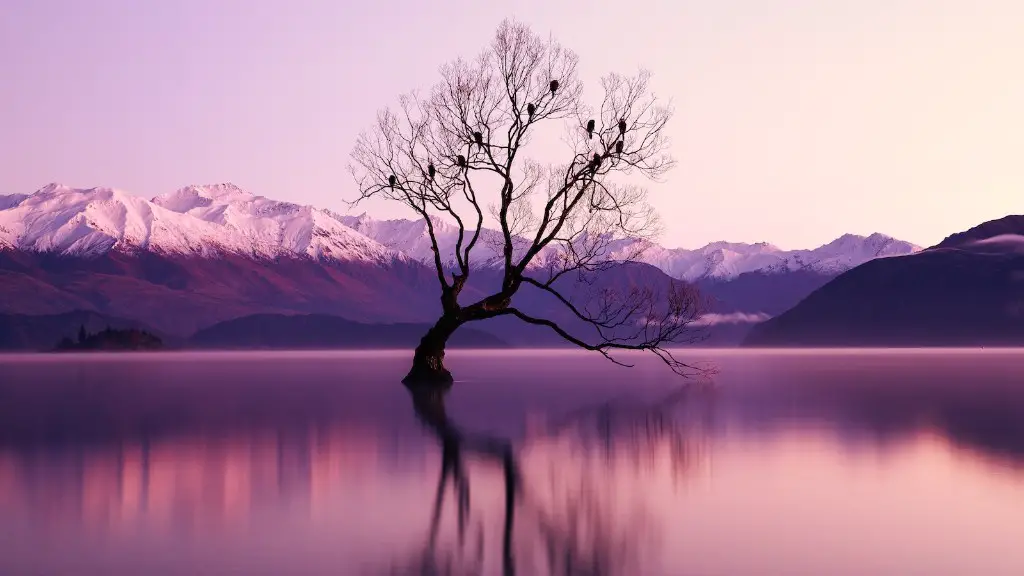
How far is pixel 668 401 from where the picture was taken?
4572cm

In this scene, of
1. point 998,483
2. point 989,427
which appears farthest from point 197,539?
point 989,427

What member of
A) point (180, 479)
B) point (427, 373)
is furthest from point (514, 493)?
point (427, 373)

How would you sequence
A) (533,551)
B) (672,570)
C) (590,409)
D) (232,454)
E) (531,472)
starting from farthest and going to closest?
1. (590,409)
2. (232,454)
3. (531,472)
4. (533,551)
5. (672,570)

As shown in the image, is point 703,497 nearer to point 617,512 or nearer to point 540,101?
point 617,512

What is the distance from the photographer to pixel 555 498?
17.9 m

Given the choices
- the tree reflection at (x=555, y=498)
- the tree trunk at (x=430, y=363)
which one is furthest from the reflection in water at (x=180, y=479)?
the tree trunk at (x=430, y=363)

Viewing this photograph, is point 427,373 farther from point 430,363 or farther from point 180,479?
point 180,479

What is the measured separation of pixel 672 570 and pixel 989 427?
22312 mm

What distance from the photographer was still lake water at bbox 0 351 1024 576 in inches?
530

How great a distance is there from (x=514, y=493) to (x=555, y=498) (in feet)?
3.11

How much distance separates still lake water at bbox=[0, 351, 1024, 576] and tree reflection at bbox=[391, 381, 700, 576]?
6 cm

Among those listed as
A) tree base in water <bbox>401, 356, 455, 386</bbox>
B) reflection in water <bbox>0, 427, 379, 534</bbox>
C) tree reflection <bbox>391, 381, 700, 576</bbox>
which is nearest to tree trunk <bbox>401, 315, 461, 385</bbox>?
tree base in water <bbox>401, 356, 455, 386</bbox>

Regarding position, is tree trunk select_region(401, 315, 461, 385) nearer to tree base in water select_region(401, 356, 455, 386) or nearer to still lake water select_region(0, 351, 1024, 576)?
tree base in water select_region(401, 356, 455, 386)

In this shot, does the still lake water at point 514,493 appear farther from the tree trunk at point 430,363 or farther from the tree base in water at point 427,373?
the tree base in water at point 427,373
